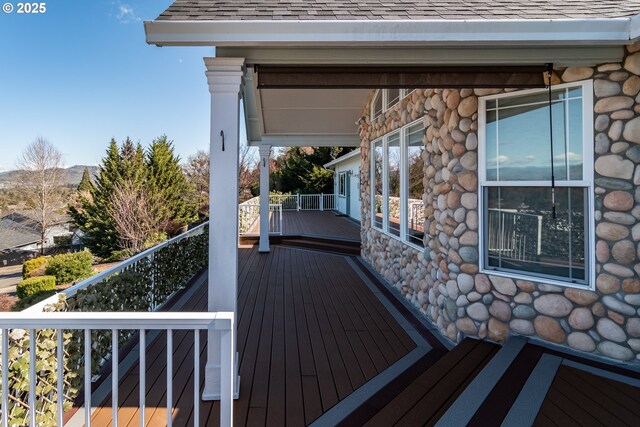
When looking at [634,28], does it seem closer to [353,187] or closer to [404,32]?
[404,32]

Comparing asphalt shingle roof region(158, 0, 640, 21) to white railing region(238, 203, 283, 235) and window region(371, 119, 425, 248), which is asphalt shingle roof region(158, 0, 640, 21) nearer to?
window region(371, 119, 425, 248)

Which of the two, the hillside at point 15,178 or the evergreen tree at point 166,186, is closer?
the evergreen tree at point 166,186

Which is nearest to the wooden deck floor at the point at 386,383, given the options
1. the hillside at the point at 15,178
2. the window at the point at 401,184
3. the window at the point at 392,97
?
the window at the point at 401,184

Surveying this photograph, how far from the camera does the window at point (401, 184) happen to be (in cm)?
462

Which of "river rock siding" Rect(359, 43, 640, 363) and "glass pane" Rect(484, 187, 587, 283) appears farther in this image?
"glass pane" Rect(484, 187, 587, 283)

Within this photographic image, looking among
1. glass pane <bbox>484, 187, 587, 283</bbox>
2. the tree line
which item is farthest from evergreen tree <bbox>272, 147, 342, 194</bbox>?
glass pane <bbox>484, 187, 587, 283</bbox>

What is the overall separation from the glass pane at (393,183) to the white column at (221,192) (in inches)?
130

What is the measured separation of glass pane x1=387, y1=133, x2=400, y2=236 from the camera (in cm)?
535

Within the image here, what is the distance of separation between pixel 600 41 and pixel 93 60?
29.6 m

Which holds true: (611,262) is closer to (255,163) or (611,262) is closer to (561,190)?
(561,190)

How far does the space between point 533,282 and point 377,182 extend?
3803 mm

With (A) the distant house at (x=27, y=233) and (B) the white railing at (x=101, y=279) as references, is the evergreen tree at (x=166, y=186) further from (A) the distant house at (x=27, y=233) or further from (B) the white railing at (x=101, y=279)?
(B) the white railing at (x=101, y=279)

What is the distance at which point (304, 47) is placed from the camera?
104 inches

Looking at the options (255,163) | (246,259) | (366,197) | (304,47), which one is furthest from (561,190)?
(255,163)
